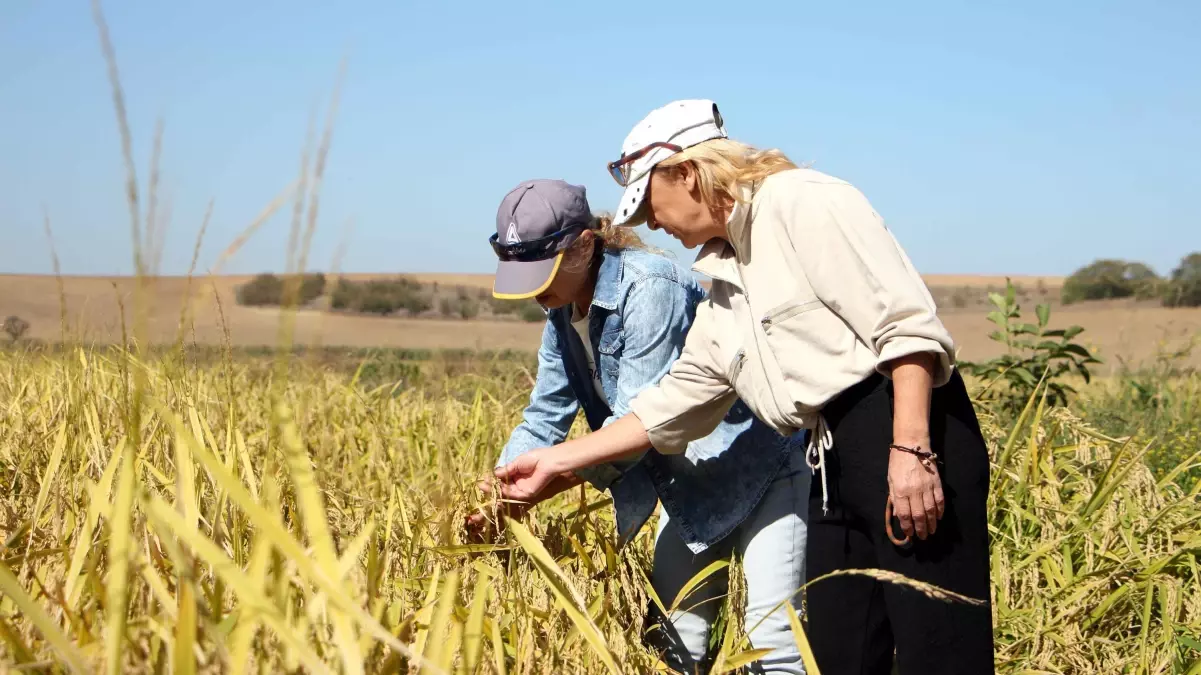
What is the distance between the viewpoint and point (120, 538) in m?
1.05

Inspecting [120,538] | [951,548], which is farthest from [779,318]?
[120,538]


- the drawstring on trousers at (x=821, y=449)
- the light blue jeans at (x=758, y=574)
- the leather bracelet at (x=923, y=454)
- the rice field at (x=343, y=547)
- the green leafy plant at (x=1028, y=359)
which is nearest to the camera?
the rice field at (x=343, y=547)

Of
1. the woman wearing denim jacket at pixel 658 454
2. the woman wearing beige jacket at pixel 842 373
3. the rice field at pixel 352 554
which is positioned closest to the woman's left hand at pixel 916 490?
the woman wearing beige jacket at pixel 842 373

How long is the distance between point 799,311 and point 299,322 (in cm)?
98

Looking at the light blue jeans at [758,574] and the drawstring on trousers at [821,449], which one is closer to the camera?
the drawstring on trousers at [821,449]

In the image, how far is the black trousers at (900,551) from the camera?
1.82 meters

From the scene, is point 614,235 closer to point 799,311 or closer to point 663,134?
point 663,134

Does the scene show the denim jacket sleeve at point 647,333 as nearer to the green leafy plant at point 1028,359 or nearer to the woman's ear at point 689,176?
the woman's ear at point 689,176

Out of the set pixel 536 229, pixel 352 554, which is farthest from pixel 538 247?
pixel 352 554

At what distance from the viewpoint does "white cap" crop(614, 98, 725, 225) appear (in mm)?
2018

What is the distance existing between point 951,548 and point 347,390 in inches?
132

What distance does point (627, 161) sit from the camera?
2.07 metres

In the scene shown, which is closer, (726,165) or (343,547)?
(726,165)

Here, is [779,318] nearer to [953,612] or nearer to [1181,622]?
[953,612]
